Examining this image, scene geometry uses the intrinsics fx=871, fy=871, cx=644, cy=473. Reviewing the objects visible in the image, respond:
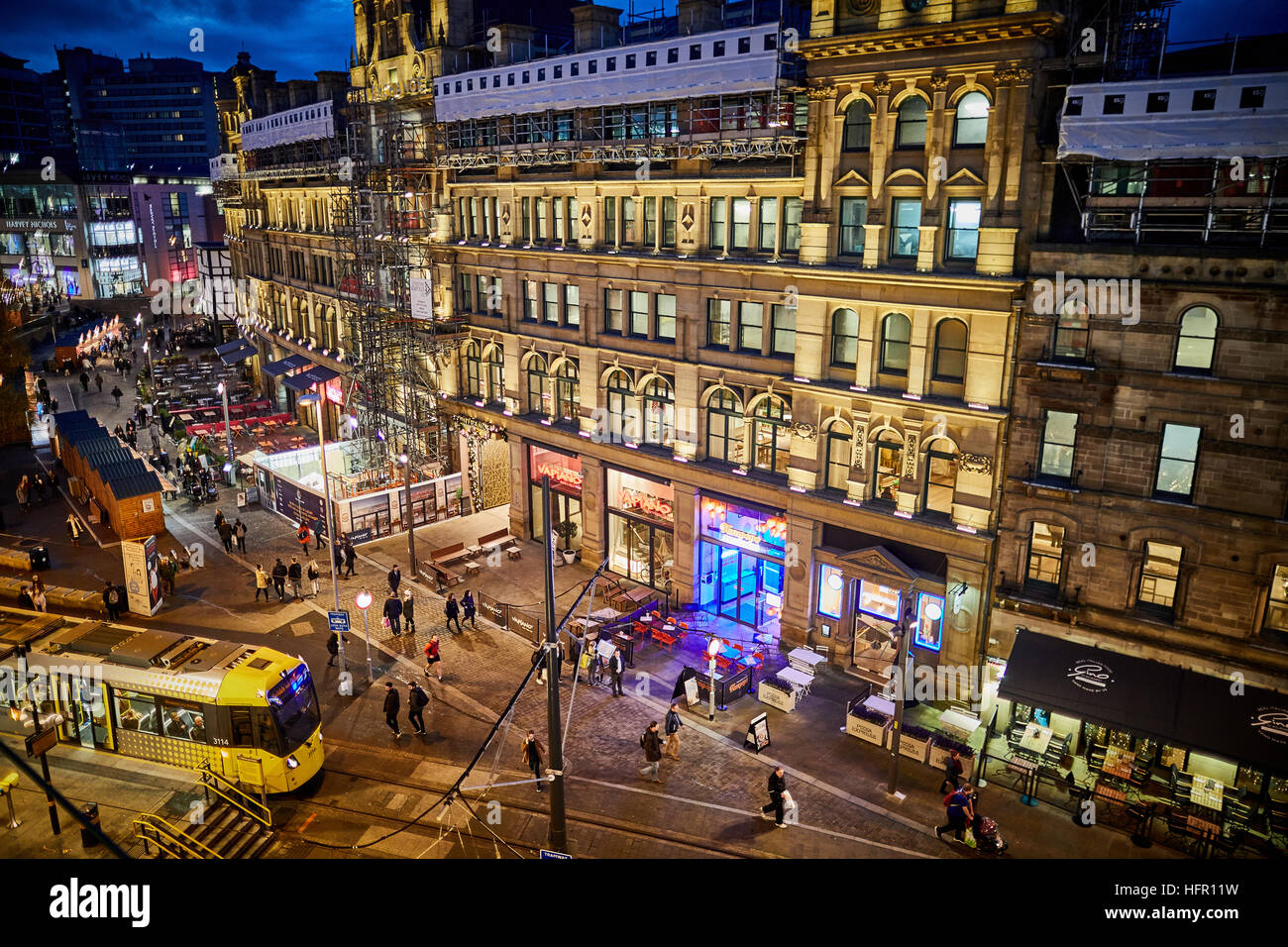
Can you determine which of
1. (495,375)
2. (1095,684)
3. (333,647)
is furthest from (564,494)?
(1095,684)

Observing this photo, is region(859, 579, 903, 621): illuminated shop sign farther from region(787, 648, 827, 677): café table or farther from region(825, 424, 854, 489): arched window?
region(825, 424, 854, 489): arched window

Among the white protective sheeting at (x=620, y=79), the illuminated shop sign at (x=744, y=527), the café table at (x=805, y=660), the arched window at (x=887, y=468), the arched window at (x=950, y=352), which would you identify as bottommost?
the café table at (x=805, y=660)

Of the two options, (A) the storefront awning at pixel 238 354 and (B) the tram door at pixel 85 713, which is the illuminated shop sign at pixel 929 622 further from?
(A) the storefront awning at pixel 238 354

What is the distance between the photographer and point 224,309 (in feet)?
292

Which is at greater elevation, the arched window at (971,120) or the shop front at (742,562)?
the arched window at (971,120)

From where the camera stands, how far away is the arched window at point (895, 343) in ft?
85.4

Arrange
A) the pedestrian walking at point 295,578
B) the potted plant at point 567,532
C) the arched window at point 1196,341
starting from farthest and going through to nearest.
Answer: the potted plant at point 567,532, the pedestrian walking at point 295,578, the arched window at point 1196,341

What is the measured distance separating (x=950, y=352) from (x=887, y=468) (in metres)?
4.03

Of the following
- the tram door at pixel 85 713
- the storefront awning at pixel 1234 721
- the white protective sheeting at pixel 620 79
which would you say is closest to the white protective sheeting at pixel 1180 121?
the white protective sheeting at pixel 620 79

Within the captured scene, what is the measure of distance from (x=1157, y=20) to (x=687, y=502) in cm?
2005

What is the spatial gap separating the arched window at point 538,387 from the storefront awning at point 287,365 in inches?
1042

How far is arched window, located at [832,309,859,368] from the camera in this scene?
89.7 feet

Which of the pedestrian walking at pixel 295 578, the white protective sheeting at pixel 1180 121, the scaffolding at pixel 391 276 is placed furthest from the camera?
the scaffolding at pixel 391 276

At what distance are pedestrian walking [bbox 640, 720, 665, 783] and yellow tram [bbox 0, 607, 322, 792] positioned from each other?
8.62 m
